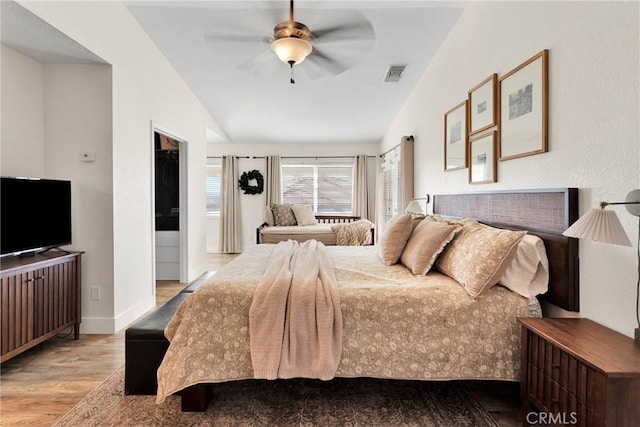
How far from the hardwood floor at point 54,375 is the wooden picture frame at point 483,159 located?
10.0ft

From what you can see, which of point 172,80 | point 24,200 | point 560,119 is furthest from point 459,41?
point 24,200

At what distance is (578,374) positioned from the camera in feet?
Answer: 4.31

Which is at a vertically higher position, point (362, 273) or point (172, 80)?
point (172, 80)

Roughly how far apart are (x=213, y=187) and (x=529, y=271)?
6.59m

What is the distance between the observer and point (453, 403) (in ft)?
6.37

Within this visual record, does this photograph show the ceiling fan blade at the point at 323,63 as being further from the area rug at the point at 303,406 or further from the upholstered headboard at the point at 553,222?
the area rug at the point at 303,406

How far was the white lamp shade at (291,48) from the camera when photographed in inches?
95.7

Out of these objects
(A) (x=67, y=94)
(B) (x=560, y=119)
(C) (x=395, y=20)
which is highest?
(C) (x=395, y=20)

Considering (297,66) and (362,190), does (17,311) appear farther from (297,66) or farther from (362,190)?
(362,190)

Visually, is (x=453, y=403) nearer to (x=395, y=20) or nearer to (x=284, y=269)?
(x=284, y=269)

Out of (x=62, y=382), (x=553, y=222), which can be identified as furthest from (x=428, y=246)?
(x=62, y=382)

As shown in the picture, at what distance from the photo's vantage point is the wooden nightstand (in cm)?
118

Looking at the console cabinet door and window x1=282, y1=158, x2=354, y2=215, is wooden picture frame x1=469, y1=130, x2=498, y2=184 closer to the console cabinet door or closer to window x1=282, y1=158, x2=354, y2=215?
the console cabinet door

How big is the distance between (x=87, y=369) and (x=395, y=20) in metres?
3.78
